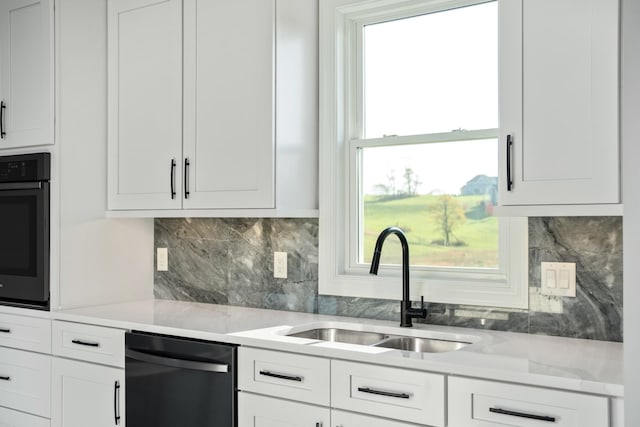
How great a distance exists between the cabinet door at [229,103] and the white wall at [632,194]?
59.7 inches

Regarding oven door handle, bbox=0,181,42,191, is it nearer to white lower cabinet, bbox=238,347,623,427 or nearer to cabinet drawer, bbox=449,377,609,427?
white lower cabinet, bbox=238,347,623,427

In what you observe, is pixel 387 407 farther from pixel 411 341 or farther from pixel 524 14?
pixel 524 14

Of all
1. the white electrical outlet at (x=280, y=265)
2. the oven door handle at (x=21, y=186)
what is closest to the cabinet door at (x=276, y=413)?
the white electrical outlet at (x=280, y=265)

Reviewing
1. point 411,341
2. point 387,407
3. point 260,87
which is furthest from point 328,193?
point 387,407

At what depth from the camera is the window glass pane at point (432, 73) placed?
2533mm

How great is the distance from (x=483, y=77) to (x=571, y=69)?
22.3 inches

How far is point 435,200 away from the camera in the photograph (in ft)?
8.71

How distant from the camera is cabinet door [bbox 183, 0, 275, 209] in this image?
2.65 m

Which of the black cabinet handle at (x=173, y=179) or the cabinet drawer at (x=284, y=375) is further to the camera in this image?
the black cabinet handle at (x=173, y=179)

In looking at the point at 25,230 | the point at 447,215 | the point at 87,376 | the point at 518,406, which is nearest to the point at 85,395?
the point at 87,376

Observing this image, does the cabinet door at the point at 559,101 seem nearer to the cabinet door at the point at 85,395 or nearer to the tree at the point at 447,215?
the tree at the point at 447,215

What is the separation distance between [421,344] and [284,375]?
1.77ft

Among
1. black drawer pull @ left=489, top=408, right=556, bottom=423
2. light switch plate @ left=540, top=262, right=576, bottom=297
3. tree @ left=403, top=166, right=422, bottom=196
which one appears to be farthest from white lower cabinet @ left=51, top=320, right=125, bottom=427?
light switch plate @ left=540, top=262, right=576, bottom=297

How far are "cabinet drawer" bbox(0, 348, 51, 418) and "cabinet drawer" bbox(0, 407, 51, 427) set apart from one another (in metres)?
0.02
